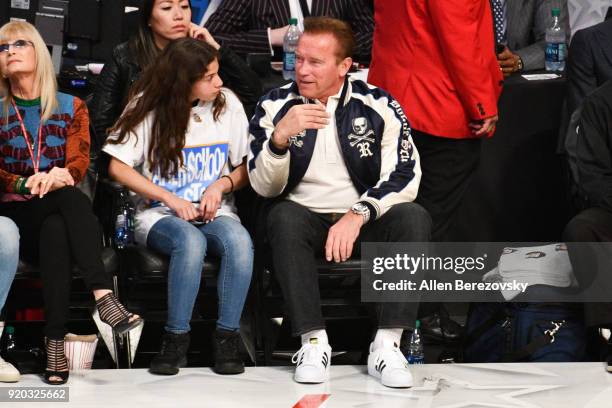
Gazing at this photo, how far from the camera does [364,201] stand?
15.0 feet

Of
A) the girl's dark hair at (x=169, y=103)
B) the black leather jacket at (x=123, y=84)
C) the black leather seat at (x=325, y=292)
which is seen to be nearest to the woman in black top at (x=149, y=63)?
the black leather jacket at (x=123, y=84)

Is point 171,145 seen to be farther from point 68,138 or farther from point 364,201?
point 364,201

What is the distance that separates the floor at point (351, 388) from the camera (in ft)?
13.8

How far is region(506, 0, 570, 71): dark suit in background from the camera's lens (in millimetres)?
6113

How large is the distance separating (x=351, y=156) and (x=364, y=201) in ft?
0.75

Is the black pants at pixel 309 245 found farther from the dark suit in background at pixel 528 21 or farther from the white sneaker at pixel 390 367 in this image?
the dark suit in background at pixel 528 21

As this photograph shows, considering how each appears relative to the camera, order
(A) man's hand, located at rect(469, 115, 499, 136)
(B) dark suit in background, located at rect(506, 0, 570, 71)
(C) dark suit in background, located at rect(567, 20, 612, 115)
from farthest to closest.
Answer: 1. (B) dark suit in background, located at rect(506, 0, 570, 71)
2. (C) dark suit in background, located at rect(567, 20, 612, 115)
3. (A) man's hand, located at rect(469, 115, 499, 136)

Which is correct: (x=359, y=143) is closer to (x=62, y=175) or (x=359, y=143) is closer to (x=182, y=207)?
(x=182, y=207)

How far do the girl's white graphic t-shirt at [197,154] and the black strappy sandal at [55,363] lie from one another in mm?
583

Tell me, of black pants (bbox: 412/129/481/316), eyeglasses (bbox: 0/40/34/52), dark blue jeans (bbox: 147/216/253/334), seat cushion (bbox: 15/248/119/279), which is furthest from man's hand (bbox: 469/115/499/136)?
eyeglasses (bbox: 0/40/34/52)

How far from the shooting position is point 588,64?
5.41 metres

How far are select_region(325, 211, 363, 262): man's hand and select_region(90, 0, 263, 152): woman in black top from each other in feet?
2.88

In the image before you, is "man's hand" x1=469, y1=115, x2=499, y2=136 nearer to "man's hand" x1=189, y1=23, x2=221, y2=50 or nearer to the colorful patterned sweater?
"man's hand" x1=189, y1=23, x2=221, y2=50

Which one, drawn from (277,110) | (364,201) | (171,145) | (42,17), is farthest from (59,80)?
(364,201)
